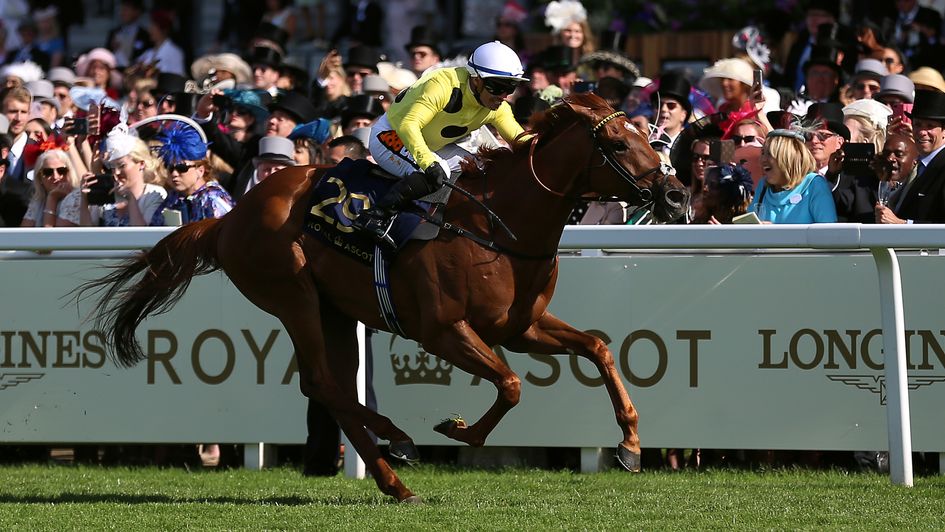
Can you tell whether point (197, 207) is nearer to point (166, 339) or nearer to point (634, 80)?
point (166, 339)

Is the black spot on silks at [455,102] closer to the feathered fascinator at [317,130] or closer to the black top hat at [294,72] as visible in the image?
the feathered fascinator at [317,130]

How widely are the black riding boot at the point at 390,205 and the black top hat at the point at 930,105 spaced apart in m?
3.09

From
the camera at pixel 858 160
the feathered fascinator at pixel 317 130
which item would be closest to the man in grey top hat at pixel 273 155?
the feathered fascinator at pixel 317 130

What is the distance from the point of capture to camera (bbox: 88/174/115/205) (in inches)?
354

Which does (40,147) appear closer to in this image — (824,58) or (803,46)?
(824,58)

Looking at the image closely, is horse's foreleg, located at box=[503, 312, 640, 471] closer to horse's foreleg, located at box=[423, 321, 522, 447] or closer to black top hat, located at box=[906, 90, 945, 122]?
horse's foreleg, located at box=[423, 321, 522, 447]

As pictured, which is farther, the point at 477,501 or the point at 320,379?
the point at 320,379

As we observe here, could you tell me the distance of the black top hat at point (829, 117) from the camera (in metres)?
8.62

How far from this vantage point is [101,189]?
8992 millimetres

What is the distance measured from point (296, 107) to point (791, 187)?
3.63m

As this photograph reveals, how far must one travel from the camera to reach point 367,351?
7.73 m

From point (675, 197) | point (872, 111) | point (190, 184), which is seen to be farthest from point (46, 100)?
point (675, 197)

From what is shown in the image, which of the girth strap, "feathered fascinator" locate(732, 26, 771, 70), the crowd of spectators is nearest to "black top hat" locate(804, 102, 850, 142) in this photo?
the crowd of spectators

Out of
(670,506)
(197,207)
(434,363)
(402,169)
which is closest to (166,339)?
(197,207)
